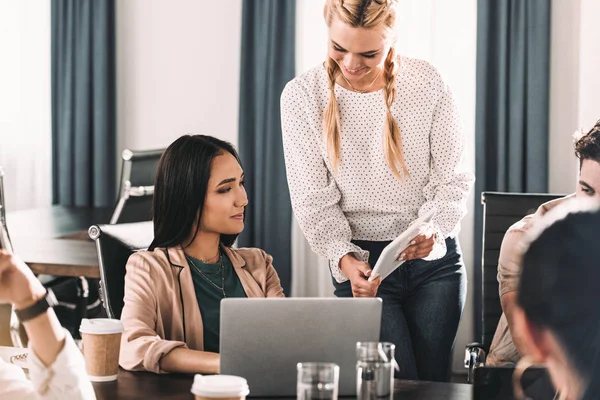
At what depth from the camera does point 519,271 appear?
0.71 metres

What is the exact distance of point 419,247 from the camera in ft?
7.12

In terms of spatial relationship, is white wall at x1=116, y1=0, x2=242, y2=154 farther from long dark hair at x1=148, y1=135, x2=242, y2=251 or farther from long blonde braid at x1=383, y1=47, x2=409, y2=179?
long dark hair at x1=148, y1=135, x2=242, y2=251

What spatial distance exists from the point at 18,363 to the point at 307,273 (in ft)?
9.43

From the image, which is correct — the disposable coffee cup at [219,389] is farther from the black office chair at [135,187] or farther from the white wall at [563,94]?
the white wall at [563,94]

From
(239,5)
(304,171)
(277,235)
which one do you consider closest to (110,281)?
(304,171)

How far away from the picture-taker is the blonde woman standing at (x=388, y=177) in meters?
2.29

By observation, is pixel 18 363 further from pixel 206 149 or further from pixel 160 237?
pixel 206 149

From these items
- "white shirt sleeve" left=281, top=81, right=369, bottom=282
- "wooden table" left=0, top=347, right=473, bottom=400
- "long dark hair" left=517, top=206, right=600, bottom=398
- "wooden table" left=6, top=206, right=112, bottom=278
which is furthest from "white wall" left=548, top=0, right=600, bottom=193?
"long dark hair" left=517, top=206, right=600, bottom=398

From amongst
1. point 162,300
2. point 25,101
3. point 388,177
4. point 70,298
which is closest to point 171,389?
point 162,300

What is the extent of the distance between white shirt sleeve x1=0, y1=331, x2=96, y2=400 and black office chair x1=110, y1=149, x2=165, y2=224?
2.61 m

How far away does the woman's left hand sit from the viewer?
2.13m

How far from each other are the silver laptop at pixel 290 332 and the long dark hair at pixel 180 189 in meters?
0.67

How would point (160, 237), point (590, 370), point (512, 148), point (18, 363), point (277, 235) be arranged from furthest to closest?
point (277, 235) < point (512, 148) < point (160, 237) < point (18, 363) < point (590, 370)

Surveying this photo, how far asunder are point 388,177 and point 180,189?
0.56 m
